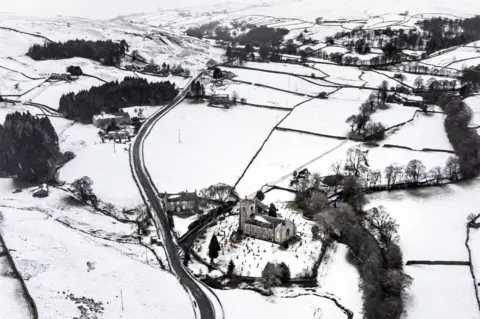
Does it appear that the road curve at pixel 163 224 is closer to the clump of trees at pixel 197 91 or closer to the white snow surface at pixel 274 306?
the white snow surface at pixel 274 306

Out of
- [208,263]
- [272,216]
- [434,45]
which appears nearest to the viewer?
[208,263]

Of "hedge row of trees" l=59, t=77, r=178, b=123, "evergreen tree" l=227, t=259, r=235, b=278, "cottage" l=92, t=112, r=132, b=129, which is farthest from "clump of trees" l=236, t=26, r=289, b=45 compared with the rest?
"evergreen tree" l=227, t=259, r=235, b=278

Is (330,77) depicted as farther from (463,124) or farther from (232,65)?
(463,124)

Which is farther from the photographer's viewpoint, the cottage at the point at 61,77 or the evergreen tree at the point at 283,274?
the cottage at the point at 61,77

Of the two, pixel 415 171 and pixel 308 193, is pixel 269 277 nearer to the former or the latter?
pixel 308 193

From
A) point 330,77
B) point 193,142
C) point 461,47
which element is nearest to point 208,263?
point 193,142

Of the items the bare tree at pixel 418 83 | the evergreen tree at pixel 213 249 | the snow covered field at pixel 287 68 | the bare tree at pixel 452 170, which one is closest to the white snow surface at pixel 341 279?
the evergreen tree at pixel 213 249

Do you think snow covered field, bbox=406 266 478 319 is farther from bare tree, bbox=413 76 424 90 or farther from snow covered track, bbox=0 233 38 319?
bare tree, bbox=413 76 424 90
